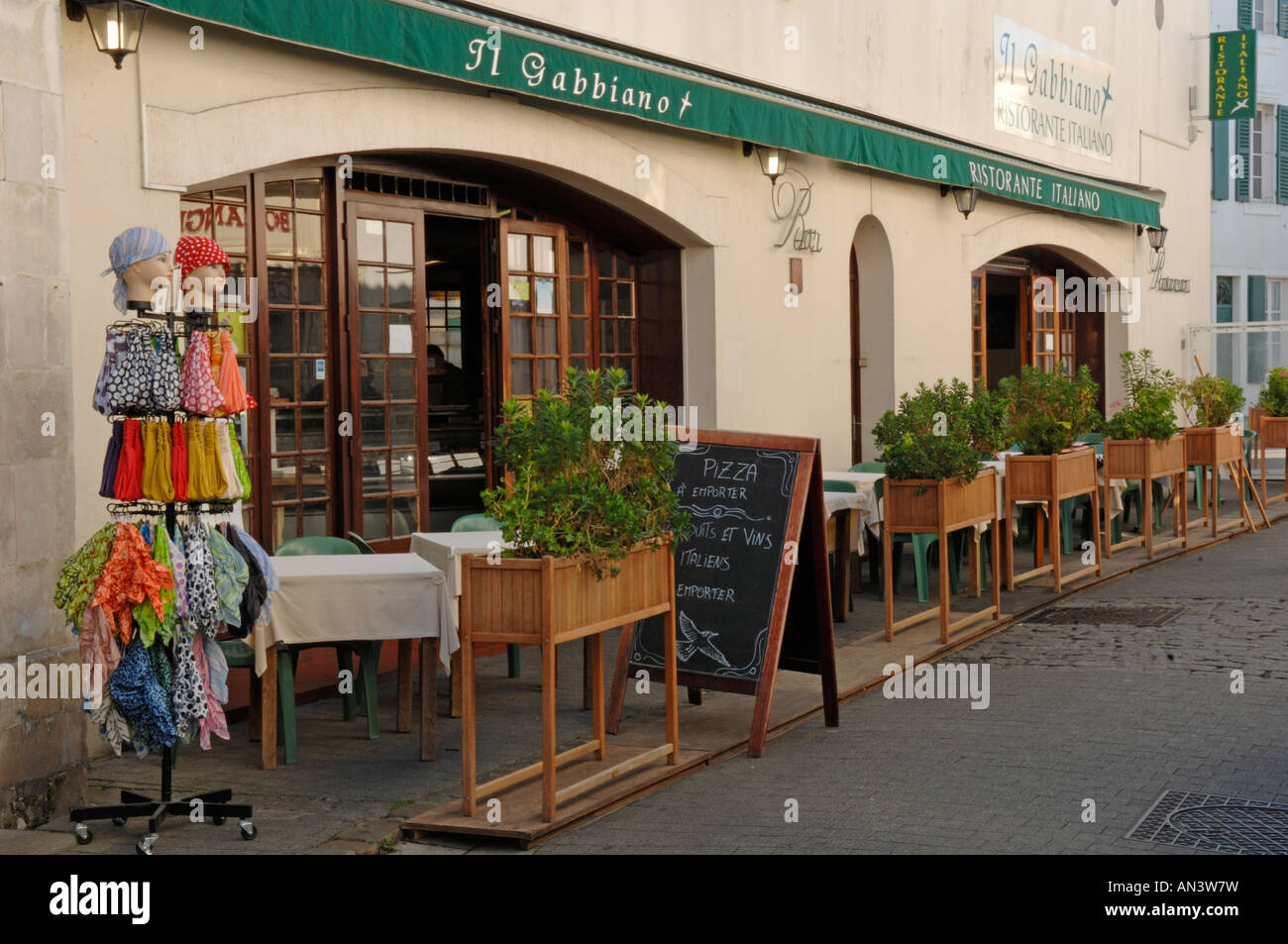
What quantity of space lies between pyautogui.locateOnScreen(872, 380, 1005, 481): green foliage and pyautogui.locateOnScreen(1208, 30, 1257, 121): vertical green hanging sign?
12797mm

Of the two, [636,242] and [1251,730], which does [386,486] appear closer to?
[636,242]

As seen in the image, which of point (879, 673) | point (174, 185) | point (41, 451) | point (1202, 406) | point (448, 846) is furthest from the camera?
point (1202, 406)

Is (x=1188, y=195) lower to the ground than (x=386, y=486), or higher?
higher

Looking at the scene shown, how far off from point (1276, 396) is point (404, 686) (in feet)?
44.3

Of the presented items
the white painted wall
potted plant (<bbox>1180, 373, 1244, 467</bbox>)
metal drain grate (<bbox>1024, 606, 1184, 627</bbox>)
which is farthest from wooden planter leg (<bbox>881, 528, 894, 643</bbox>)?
the white painted wall

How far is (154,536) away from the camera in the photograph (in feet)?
18.7

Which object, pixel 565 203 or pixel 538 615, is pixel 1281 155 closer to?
pixel 565 203

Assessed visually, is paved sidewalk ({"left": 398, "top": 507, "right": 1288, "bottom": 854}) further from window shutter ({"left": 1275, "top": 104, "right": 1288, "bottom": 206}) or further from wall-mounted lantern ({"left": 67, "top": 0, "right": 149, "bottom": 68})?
window shutter ({"left": 1275, "top": 104, "right": 1288, "bottom": 206})

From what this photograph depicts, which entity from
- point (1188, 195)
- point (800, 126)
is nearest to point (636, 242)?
point (800, 126)

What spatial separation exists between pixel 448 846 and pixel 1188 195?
1901 cm

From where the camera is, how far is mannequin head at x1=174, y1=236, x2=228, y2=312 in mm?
5840

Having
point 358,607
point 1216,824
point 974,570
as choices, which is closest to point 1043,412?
point 974,570

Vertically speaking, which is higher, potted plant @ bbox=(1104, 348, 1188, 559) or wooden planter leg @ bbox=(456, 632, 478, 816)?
potted plant @ bbox=(1104, 348, 1188, 559)

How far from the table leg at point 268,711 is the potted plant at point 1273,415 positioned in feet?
42.2
